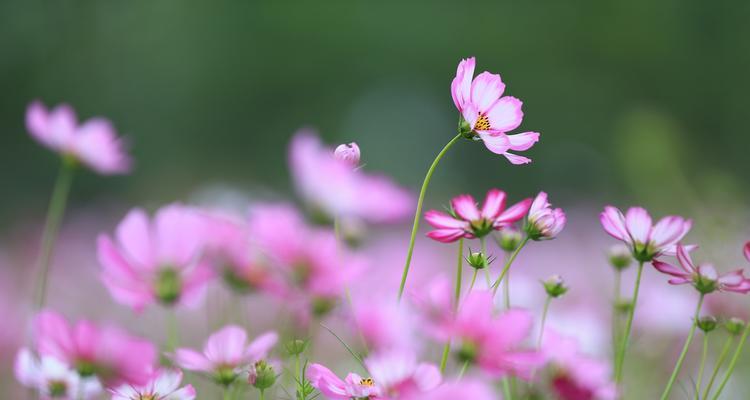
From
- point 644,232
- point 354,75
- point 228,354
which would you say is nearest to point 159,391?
point 228,354

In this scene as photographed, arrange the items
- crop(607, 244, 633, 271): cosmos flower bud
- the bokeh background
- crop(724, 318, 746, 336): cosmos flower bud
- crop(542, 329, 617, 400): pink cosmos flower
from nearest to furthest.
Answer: crop(542, 329, 617, 400): pink cosmos flower
crop(724, 318, 746, 336): cosmos flower bud
crop(607, 244, 633, 271): cosmos flower bud
the bokeh background

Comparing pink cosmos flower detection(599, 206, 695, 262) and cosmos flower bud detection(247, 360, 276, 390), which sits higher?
pink cosmos flower detection(599, 206, 695, 262)

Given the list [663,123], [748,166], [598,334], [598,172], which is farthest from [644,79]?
[598,334]

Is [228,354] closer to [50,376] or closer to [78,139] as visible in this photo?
[50,376]

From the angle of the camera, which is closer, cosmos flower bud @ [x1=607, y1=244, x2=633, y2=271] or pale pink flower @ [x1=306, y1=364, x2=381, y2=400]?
pale pink flower @ [x1=306, y1=364, x2=381, y2=400]

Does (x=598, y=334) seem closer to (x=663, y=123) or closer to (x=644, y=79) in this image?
(x=663, y=123)

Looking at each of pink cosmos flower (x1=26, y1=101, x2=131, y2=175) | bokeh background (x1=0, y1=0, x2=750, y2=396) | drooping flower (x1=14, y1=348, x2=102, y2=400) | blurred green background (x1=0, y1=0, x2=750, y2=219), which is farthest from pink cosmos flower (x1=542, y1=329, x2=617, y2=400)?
blurred green background (x1=0, y1=0, x2=750, y2=219)

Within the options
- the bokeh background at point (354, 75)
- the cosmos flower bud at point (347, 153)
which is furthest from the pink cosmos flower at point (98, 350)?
the bokeh background at point (354, 75)

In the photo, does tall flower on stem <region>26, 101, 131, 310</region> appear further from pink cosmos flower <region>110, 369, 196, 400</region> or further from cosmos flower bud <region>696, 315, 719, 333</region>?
cosmos flower bud <region>696, 315, 719, 333</region>
